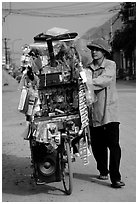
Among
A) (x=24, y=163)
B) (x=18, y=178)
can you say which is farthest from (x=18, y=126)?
(x=18, y=178)

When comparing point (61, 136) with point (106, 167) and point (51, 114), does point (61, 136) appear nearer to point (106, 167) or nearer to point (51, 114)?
point (51, 114)

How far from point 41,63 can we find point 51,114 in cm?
64

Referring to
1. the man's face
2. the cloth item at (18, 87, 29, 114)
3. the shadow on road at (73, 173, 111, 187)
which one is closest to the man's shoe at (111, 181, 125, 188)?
the shadow on road at (73, 173, 111, 187)

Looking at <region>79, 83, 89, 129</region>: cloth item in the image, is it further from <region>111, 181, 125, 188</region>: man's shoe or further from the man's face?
<region>111, 181, 125, 188</region>: man's shoe

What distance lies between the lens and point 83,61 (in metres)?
5.42

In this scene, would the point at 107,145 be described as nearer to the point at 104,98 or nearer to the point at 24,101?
the point at 104,98

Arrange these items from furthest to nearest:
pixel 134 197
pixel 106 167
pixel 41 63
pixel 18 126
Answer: pixel 18 126, pixel 106 167, pixel 41 63, pixel 134 197

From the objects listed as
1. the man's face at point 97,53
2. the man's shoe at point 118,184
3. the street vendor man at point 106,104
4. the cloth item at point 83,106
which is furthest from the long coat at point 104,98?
the man's shoe at point 118,184

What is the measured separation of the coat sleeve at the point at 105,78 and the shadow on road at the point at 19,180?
4.57 ft

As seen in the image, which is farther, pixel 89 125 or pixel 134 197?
pixel 89 125

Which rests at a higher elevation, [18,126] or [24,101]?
[24,101]

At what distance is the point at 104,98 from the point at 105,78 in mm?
264

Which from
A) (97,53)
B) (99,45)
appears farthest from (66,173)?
(99,45)

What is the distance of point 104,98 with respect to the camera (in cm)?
543
